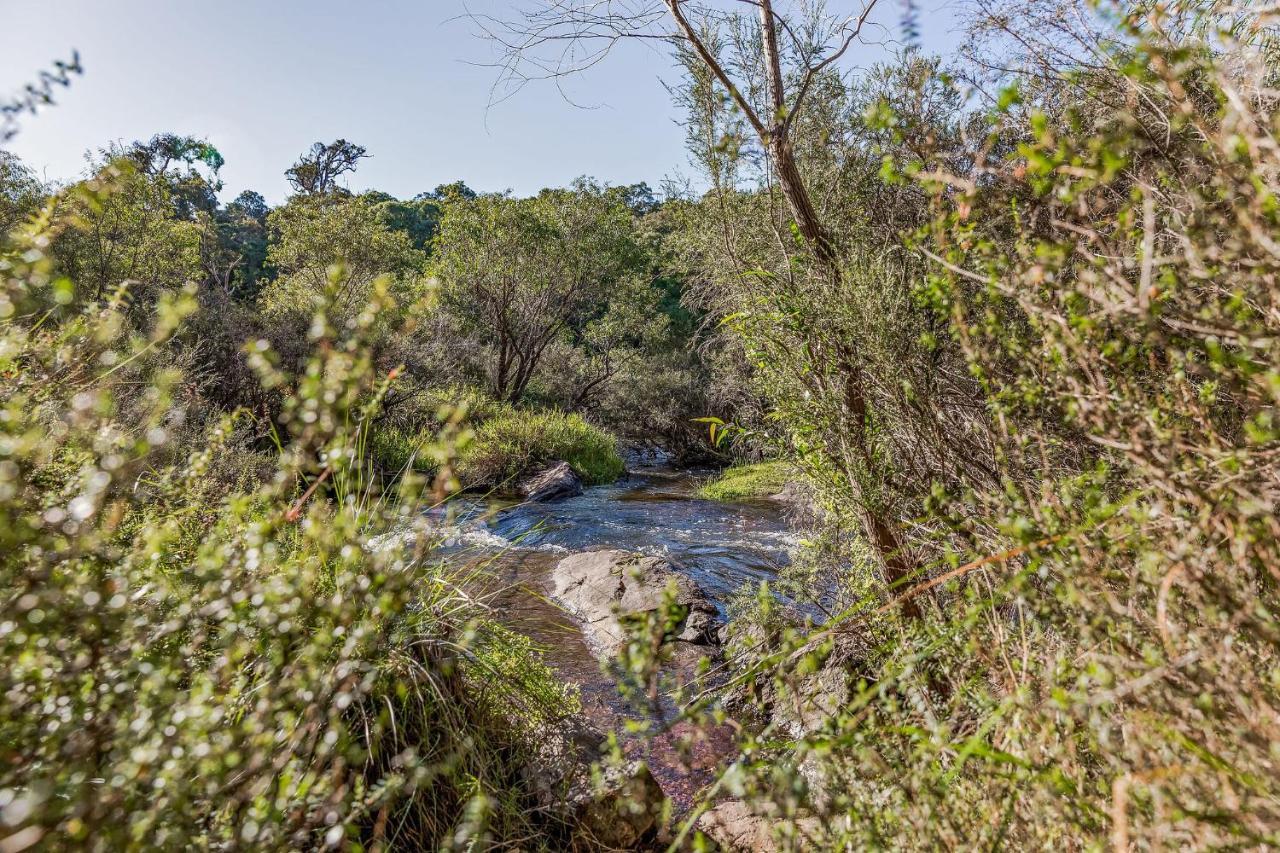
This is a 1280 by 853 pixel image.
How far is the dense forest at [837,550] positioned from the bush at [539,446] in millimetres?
6907

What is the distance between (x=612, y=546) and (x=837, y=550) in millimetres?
5436

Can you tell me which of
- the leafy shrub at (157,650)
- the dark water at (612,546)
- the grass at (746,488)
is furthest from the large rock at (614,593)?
the grass at (746,488)

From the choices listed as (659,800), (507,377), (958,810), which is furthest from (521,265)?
(958,810)

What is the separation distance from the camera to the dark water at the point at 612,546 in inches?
145

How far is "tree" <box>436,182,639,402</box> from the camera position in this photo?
16.1 meters

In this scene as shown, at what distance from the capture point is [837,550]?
3631 mm

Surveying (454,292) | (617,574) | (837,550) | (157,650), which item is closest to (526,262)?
(454,292)

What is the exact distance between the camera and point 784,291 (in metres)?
3.18

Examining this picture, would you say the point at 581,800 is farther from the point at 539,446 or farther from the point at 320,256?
the point at 320,256

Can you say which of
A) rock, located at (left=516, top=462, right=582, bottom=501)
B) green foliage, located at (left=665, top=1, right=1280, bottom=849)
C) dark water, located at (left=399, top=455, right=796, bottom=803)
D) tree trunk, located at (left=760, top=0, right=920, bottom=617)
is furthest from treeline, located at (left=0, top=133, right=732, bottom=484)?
green foliage, located at (left=665, top=1, right=1280, bottom=849)

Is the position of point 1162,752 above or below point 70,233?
below

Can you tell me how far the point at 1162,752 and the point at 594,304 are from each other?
1982cm

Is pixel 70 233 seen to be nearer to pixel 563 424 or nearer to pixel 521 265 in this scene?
pixel 521 265

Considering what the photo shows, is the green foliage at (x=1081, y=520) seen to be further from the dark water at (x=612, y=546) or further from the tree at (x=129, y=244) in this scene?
the tree at (x=129, y=244)
